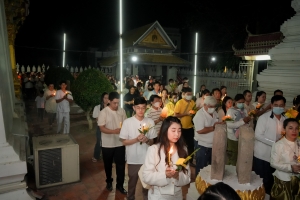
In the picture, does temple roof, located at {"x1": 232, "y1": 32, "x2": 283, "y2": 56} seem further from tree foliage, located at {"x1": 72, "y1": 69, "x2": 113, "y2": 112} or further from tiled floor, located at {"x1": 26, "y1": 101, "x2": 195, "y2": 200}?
tiled floor, located at {"x1": 26, "y1": 101, "x2": 195, "y2": 200}

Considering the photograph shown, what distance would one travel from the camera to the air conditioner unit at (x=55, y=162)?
487cm

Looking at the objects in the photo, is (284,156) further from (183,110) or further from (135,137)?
(183,110)

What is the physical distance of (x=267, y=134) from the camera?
4.35 metres

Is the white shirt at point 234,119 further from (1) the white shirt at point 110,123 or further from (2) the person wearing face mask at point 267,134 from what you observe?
(1) the white shirt at point 110,123

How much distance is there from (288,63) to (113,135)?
17.2ft

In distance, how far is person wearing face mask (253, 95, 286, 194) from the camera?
431 cm

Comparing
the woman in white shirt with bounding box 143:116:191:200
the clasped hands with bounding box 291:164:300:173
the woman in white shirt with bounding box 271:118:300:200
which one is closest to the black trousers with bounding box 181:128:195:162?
the woman in white shirt with bounding box 271:118:300:200

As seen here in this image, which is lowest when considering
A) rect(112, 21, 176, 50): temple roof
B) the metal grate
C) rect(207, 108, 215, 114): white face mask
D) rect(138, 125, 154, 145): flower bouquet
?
the metal grate

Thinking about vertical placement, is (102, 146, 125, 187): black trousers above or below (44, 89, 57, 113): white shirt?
below

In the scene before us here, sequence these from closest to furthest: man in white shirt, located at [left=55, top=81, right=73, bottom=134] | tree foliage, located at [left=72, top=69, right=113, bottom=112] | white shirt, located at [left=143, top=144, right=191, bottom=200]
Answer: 1. white shirt, located at [left=143, top=144, right=191, bottom=200]
2. man in white shirt, located at [left=55, top=81, right=73, bottom=134]
3. tree foliage, located at [left=72, top=69, right=113, bottom=112]

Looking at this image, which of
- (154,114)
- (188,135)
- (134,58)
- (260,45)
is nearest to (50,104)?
(154,114)

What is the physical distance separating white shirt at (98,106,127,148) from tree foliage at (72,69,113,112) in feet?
17.6

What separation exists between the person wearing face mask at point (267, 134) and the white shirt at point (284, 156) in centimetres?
67

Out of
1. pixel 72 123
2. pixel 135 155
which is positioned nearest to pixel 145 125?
pixel 135 155
